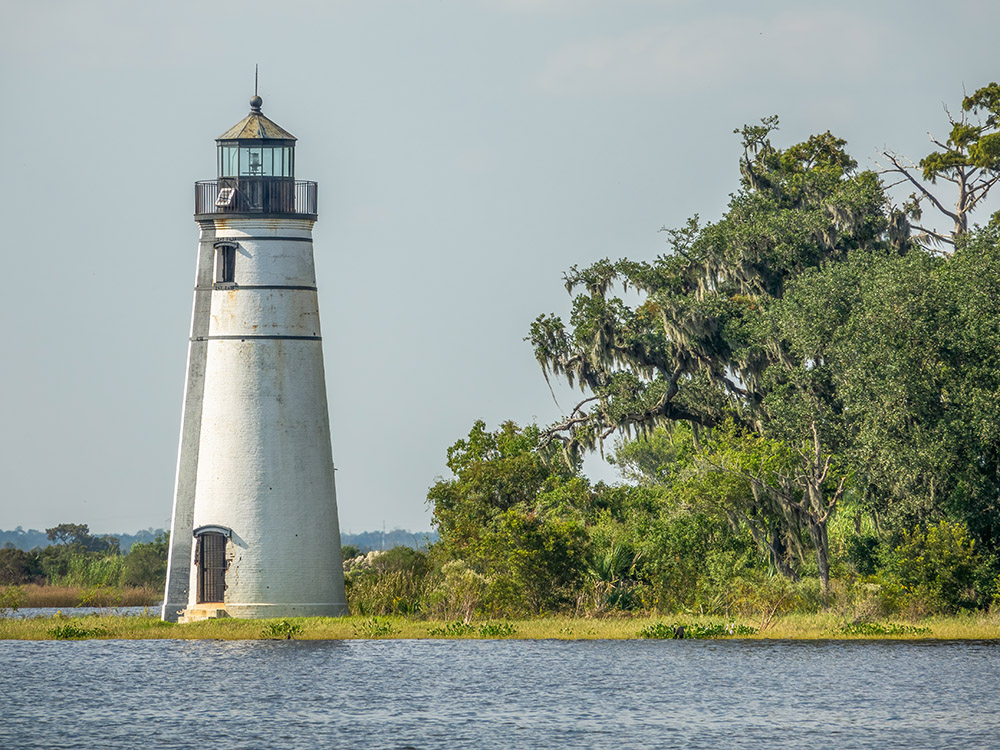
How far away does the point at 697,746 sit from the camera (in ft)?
85.8

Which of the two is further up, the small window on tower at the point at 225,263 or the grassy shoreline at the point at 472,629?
the small window on tower at the point at 225,263

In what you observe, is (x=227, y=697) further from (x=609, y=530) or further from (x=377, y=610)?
(x=609, y=530)

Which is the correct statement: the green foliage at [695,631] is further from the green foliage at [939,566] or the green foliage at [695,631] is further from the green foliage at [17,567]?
the green foliage at [17,567]

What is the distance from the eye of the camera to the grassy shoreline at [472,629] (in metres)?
39.8

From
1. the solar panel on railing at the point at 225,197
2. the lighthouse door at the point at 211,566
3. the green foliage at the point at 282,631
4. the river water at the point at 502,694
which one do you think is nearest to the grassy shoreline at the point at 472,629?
the green foliage at the point at 282,631

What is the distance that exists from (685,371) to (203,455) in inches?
600

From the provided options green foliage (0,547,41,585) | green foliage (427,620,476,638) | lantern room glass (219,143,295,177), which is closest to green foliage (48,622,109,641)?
green foliage (427,620,476,638)

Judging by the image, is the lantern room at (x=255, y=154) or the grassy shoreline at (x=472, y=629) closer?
the grassy shoreline at (x=472, y=629)

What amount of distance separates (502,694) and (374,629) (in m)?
9.54

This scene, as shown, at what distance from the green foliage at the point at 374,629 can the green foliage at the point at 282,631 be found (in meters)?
1.56

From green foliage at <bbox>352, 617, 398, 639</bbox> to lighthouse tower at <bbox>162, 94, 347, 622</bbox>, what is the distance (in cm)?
109

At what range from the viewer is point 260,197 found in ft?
139

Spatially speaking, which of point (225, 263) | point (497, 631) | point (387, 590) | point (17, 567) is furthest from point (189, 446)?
point (17, 567)

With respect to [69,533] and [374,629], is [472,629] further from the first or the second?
[69,533]
